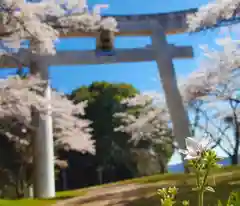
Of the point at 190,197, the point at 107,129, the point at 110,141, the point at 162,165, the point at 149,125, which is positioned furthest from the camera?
the point at 162,165

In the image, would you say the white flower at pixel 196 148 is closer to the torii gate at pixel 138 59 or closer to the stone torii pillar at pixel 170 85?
the torii gate at pixel 138 59

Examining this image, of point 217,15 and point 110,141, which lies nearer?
point 217,15

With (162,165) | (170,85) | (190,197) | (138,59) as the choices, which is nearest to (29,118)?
(138,59)

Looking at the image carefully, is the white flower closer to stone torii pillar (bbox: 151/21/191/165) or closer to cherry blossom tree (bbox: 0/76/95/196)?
cherry blossom tree (bbox: 0/76/95/196)

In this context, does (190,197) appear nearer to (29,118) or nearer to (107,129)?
(29,118)

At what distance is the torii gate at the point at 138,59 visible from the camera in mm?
12234

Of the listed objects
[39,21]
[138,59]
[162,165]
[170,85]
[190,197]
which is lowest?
[190,197]

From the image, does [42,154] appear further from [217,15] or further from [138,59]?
[217,15]

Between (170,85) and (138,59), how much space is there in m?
1.28

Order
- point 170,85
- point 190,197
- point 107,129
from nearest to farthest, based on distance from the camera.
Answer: point 190,197 → point 170,85 → point 107,129

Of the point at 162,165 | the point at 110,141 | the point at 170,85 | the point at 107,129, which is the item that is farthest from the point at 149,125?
the point at 162,165

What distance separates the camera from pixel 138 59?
13.1 m

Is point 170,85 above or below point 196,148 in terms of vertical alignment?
above

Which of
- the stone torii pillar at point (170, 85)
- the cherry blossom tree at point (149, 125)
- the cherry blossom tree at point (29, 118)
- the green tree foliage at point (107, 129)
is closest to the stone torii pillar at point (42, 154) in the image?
the cherry blossom tree at point (29, 118)
